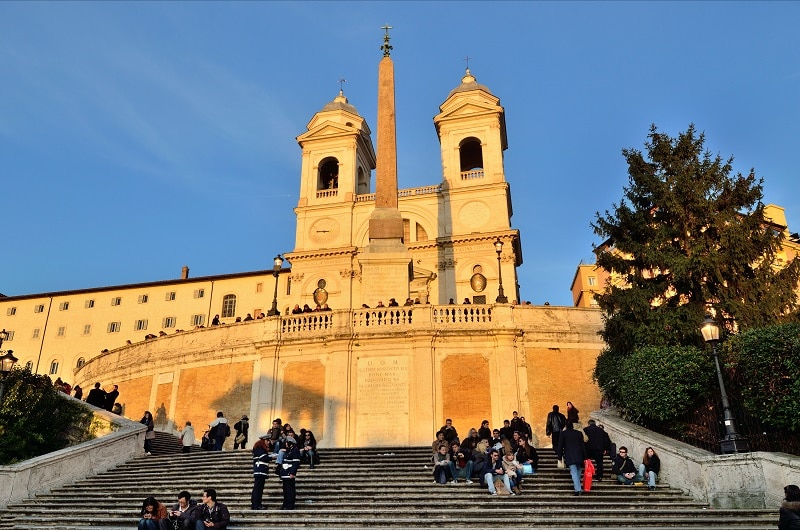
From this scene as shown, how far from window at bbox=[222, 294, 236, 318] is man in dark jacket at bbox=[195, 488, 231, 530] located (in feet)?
145

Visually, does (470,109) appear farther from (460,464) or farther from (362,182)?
(460,464)

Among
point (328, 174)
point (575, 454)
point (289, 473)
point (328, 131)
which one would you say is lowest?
point (289, 473)

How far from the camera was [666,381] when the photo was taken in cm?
1401

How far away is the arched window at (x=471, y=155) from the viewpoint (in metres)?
46.9

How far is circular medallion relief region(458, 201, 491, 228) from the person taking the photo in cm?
4212

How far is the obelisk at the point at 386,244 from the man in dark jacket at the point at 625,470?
13.6 metres

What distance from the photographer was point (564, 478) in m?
13.6

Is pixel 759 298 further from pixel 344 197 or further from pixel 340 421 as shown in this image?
pixel 344 197

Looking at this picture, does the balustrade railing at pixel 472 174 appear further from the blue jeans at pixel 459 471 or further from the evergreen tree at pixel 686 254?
the blue jeans at pixel 459 471

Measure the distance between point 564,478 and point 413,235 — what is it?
30337 mm

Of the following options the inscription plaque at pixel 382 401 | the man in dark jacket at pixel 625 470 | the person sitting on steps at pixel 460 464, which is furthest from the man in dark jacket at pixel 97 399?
the man in dark jacket at pixel 625 470

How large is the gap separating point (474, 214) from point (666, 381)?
29.1m

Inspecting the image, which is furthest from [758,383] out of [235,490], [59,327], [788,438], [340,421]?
[59,327]

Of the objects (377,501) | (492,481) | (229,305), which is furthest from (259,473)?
(229,305)
